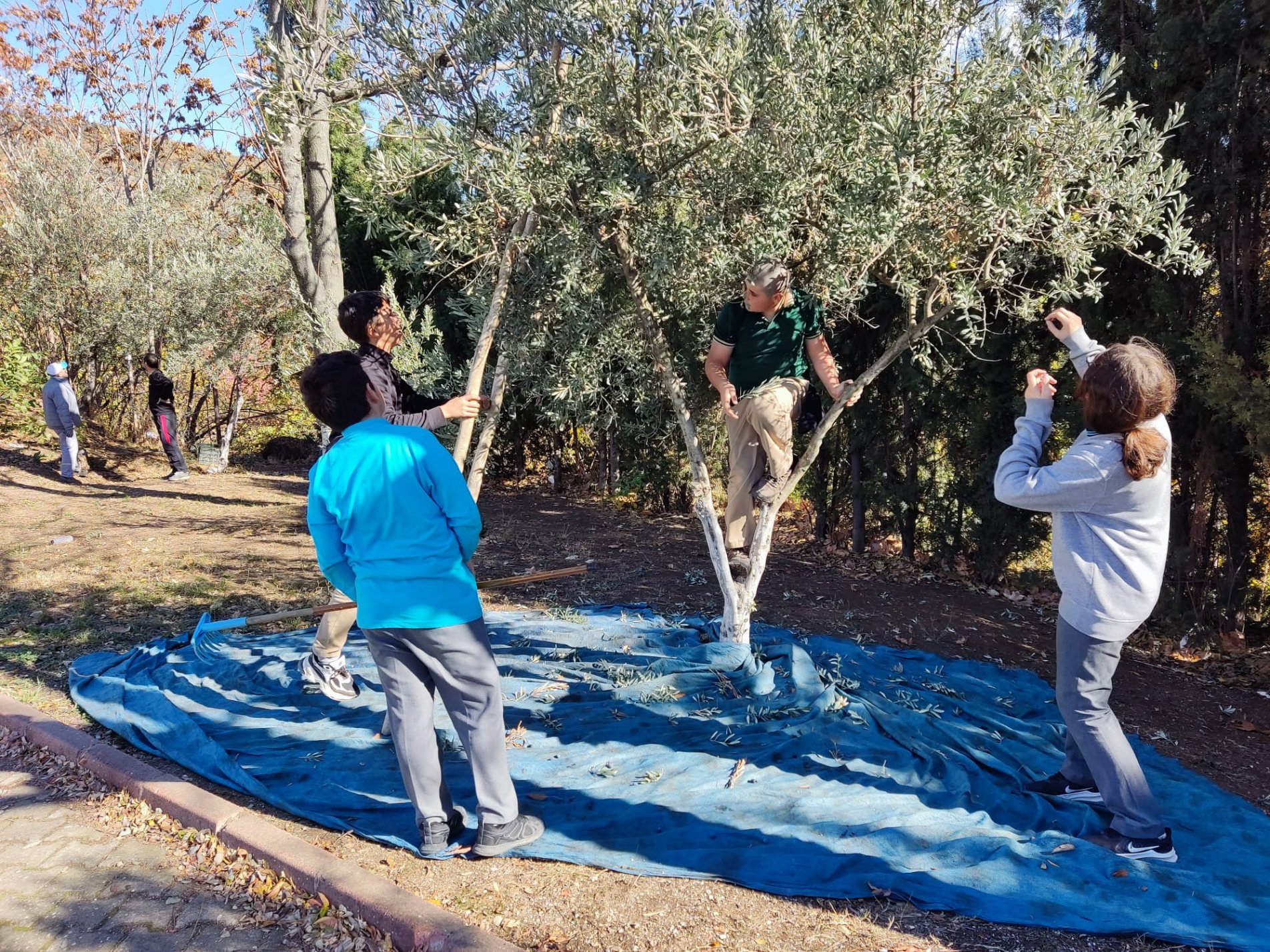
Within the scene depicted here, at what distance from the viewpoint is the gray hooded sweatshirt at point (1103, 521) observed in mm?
2904

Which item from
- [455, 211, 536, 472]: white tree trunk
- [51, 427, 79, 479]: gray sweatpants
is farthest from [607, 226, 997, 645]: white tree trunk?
[51, 427, 79, 479]: gray sweatpants

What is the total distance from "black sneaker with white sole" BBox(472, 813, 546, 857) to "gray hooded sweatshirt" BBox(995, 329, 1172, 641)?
84.8 inches

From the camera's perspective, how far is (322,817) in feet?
11.1

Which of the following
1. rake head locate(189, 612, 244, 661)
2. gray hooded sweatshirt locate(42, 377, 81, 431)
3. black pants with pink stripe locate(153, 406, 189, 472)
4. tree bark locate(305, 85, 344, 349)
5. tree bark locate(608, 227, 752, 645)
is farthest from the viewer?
black pants with pink stripe locate(153, 406, 189, 472)

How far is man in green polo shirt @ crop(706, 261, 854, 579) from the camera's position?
446cm

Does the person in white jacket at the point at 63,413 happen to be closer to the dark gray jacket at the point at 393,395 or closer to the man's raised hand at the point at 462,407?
the dark gray jacket at the point at 393,395

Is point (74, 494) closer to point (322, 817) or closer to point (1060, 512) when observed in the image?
point (322, 817)

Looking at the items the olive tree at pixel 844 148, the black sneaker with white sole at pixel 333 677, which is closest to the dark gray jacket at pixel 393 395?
the olive tree at pixel 844 148

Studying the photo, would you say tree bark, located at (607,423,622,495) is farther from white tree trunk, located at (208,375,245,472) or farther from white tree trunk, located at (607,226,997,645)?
white tree trunk, located at (208,375,245,472)

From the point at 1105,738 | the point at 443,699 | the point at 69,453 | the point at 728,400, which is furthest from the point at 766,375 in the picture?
the point at 69,453

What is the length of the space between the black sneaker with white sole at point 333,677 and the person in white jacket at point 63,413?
394 inches

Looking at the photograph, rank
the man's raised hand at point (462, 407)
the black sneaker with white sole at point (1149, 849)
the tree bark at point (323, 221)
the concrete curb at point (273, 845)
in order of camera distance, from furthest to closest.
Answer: the tree bark at point (323, 221), the man's raised hand at point (462, 407), the black sneaker with white sole at point (1149, 849), the concrete curb at point (273, 845)

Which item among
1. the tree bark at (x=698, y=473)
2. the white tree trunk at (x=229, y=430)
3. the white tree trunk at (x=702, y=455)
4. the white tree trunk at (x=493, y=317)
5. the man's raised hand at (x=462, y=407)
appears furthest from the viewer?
the white tree trunk at (x=229, y=430)

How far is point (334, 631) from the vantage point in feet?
14.5
